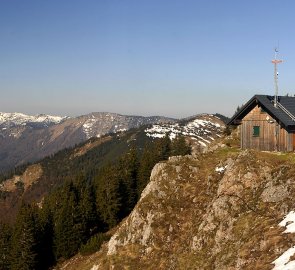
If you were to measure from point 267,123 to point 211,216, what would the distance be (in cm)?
1638

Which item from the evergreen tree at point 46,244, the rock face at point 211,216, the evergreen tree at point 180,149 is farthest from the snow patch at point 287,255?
the evergreen tree at point 180,149

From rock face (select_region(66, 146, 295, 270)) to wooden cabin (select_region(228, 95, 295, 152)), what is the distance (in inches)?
140

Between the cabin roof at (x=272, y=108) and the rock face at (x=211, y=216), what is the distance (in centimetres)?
443

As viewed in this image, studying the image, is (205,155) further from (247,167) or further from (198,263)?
(198,263)

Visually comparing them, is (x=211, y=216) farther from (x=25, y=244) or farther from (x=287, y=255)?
(x=25, y=244)

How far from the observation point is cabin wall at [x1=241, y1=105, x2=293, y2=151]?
144 ft

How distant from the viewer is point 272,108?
4416 cm

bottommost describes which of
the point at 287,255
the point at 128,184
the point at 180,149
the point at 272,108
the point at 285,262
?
the point at 128,184

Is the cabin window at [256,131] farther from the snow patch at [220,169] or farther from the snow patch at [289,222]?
the snow patch at [289,222]

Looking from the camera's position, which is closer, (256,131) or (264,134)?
(264,134)

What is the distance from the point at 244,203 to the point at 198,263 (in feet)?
21.9

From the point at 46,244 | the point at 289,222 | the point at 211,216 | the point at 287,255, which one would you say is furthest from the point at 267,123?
the point at 46,244

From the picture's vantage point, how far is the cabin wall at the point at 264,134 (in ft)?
144

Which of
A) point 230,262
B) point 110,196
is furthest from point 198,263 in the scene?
point 110,196
